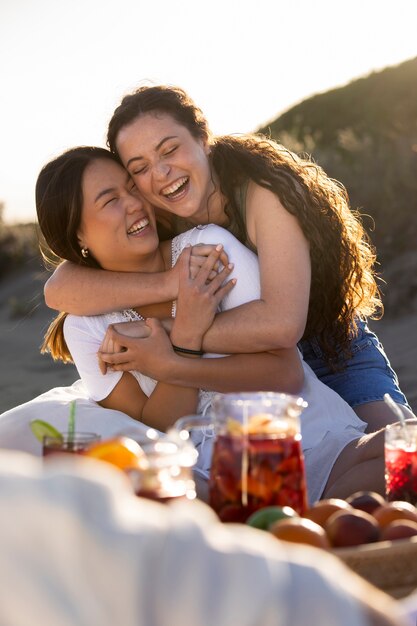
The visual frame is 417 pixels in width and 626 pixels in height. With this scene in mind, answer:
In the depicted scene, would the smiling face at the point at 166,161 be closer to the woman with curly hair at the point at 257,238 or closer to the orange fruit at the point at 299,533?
the woman with curly hair at the point at 257,238

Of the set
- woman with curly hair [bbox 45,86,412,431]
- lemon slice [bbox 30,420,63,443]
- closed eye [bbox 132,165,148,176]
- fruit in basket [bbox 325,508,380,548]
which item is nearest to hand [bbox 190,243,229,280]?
woman with curly hair [bbox 45,86,412,431]

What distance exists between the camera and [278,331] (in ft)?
11.3

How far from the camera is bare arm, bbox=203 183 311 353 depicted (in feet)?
11.3

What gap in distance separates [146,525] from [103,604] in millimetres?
88

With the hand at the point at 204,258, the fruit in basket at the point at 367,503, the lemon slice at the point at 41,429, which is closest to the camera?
the fruit in basket at the point at 367,503

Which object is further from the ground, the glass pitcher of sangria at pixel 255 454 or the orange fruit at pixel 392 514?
the glass pitcher of sangria at pixel 255 454

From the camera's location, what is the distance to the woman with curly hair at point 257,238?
3504mm

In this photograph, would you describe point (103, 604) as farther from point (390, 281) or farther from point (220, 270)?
point (390, 281)

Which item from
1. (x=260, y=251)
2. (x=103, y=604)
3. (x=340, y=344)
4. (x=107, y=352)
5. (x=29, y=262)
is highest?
(x=103, y=604)

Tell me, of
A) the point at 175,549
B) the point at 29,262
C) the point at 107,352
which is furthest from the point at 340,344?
the point at 29,262

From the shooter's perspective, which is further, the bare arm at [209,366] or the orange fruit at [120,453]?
the bare arm at [209,366]

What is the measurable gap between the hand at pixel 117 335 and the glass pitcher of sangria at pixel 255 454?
151 centimetres

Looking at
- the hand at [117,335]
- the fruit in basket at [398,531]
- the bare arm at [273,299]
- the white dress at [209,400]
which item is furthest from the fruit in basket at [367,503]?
the hand at [117,335]

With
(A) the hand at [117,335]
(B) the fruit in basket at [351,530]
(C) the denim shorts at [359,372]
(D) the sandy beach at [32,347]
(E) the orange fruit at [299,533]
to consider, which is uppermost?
(E) the orange fruit at [299,533]
